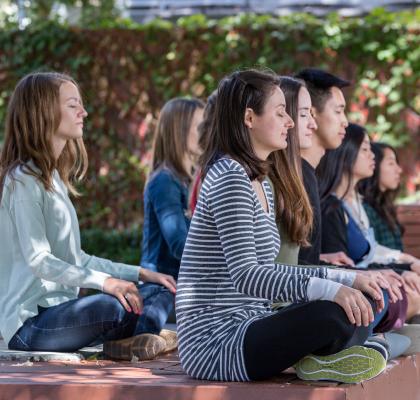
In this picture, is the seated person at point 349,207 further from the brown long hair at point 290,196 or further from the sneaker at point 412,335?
the brown long hair at point 290,196

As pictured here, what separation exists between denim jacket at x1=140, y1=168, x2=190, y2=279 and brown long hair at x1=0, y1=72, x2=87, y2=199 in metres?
1.04

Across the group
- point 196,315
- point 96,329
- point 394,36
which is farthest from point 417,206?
point 196,315

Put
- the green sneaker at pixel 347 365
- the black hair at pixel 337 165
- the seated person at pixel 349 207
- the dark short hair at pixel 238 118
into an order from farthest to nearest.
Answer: the black hair at pixel 337 165
the seated person at pixel 349 207
the dark short hair at pixel 238 118
the green sneaker at pixel 347 365

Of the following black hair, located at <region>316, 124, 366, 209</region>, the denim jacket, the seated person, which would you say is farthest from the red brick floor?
black hair, located at <region>316, 124, 366, 209</region>

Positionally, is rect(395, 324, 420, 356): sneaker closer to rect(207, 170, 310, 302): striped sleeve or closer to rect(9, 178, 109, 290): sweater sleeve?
rect(207, 170, 310, 302): striped sleeve

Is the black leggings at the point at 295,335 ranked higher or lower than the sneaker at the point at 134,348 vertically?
higher

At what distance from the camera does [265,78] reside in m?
4.25

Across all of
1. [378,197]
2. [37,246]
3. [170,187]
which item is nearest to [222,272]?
[37,246]

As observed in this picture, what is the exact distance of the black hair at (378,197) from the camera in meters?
7.50

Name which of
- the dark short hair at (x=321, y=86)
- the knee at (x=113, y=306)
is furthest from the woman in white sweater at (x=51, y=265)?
the dark short hair at (x=321, y=86)

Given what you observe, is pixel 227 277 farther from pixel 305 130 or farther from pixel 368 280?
pixel 305 130

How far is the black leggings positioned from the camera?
3.69 meters

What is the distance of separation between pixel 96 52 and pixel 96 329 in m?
6.56

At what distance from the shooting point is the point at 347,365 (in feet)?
12.5
